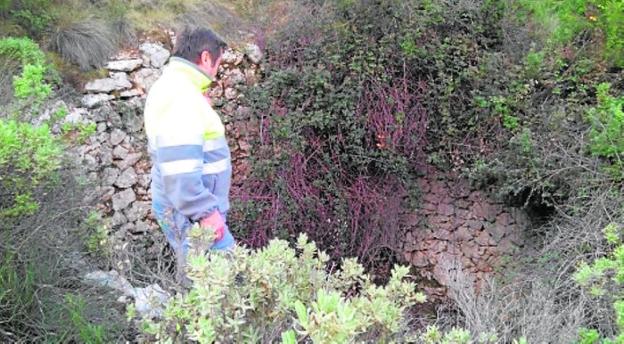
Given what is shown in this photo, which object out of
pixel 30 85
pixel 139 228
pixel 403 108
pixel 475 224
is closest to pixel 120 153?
pixel 139 228

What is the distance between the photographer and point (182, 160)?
2678 mm

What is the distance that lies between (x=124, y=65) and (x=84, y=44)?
1.24 feet

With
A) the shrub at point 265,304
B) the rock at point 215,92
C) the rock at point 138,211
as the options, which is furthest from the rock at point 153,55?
the shrub at point 265,304

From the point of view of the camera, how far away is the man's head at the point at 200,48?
292cm

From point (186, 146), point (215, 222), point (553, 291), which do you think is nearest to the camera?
point (186, 146)

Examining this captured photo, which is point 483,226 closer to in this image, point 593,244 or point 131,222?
point 593,244

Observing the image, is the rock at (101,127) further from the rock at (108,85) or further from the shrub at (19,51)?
the shrub at (19,51)

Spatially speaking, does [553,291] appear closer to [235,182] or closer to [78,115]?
[235,182]

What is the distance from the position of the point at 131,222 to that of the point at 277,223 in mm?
1259

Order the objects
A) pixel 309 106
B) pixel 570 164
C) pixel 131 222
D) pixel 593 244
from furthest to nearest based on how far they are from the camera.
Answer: pixel 309 106, pixel 131 222, pixel 570 164, pixel 593 244

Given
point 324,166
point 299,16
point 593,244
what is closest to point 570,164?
point 593,244

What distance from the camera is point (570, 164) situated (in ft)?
15.2

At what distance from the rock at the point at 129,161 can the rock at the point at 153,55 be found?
87 cm

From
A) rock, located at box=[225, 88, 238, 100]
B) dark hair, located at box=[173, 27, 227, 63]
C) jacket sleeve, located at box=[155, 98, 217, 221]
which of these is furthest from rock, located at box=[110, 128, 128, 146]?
jacket sleeve, located at box=[155, 98, 217, 221]
